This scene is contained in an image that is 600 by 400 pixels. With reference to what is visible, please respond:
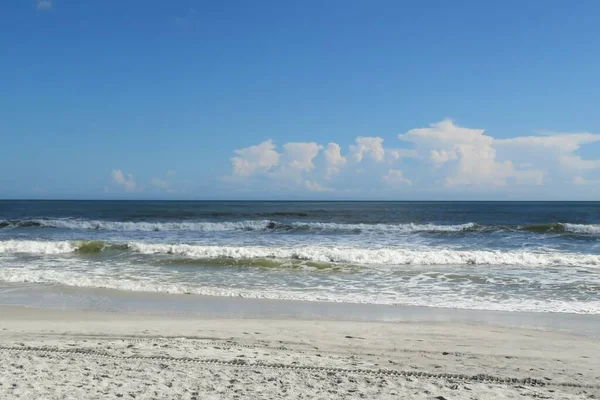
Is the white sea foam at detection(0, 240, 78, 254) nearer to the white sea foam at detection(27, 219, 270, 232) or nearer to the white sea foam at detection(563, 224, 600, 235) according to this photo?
the white sea foam at detection(27, 219, 270, 232)

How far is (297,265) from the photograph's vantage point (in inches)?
614

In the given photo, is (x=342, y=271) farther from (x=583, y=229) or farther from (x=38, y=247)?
(x=583, y=229)

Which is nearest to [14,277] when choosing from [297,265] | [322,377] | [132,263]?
[132,263]

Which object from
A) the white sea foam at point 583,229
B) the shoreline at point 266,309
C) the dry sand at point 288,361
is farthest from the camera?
the white sea foam at point 583,229

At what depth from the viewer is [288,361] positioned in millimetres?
5395

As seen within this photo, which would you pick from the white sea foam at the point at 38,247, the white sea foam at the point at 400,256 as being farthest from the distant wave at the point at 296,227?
the white sea foam at the point at 400,256

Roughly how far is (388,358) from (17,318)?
640 centimetres

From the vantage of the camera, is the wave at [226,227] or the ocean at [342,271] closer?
the ocean at [342,271]

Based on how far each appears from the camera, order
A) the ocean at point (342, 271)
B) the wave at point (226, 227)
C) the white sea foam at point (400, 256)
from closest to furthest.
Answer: the ocean at point (342, 271)
the white sea foam at point (400, 256)
the wave at point (226, 227)

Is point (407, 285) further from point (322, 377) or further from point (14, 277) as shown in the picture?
point (14, 277)

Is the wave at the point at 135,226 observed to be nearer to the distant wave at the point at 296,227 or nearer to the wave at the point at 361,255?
the distant wave at the point at 296,227

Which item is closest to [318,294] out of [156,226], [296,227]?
[296,227]

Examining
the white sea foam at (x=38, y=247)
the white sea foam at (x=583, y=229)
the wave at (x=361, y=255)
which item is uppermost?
the white sea foam at (x=583, y=229)

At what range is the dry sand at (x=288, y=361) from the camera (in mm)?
4438
